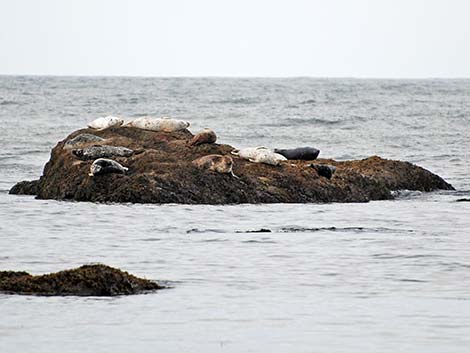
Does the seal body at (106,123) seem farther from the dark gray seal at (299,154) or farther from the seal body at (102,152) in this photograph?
the dark gray seal at (299,154)

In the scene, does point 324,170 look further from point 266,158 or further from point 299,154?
point 299,154

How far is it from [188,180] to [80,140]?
8.94 ft

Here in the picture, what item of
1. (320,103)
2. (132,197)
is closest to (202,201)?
(132,197)

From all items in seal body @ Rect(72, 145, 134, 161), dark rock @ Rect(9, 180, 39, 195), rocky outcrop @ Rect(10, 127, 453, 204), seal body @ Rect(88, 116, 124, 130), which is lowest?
dark rock @ Rect(9, 180, 39, 195)

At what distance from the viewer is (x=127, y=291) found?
33.2 feet

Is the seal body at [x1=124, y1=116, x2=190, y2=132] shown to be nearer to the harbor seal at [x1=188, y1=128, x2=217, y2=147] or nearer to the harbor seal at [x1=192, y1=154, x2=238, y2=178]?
the harbor seal at [x1=188, y1=128, x2=217, y2=147]

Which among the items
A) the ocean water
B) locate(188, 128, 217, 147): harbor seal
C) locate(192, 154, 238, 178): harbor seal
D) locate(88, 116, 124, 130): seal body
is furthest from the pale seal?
locate(88, 116, 124, 130): seal body

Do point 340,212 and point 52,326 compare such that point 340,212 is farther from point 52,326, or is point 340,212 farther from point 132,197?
point 52,326

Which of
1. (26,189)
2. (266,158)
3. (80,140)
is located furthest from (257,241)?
(26,189)

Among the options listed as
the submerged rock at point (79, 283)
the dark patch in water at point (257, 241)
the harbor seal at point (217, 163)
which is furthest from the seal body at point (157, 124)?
the submerged rock at point (79, 283)

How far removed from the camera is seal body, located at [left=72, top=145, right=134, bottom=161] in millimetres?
18109

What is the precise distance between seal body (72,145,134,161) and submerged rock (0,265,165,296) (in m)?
7.82

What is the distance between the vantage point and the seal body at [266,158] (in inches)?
720

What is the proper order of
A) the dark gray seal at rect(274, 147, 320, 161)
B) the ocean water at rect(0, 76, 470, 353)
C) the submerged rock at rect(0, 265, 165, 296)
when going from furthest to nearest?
the dark gray seal at rect(274, 147, 320, 161) < the submerged rock at rect(0, 265, 165, 296) < the ocean water at rect(0, 76, 470, 353)
